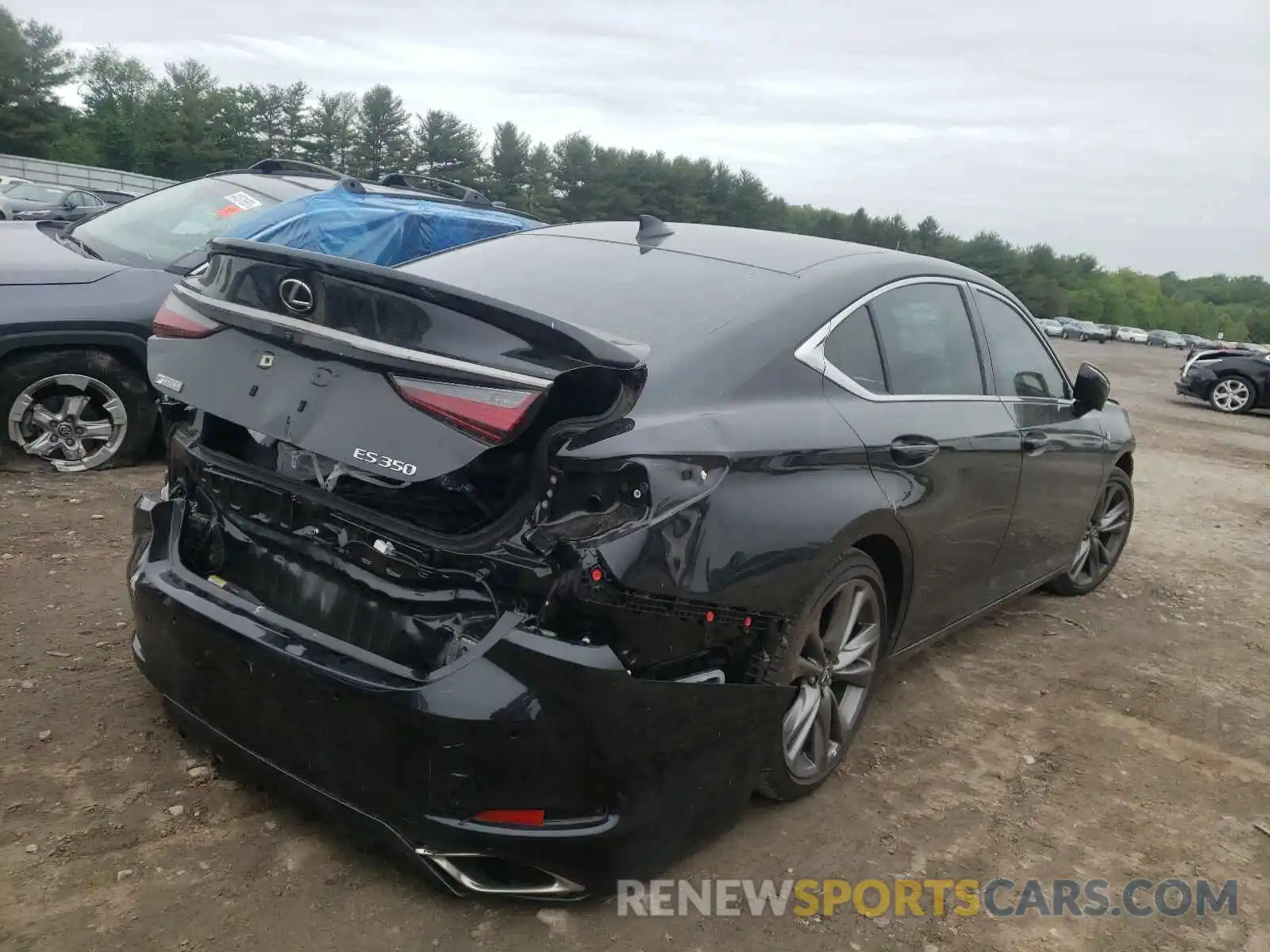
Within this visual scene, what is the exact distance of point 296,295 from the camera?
2375 millimetres

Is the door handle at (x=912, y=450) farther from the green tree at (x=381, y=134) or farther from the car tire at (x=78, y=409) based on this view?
→ the green tree at (x=381, y=134)

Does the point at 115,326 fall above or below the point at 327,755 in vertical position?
above

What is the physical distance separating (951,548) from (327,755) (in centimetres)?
213

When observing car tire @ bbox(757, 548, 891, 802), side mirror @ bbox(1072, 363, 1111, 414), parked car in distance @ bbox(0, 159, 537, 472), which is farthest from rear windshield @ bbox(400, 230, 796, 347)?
parked car in distance @ bbox(0, 159, 537, 472)

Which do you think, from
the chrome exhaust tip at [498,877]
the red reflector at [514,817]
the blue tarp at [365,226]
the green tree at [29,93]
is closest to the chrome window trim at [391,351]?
the red reflector at [514,817]

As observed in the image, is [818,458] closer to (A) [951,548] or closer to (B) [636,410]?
(B) [636,410]

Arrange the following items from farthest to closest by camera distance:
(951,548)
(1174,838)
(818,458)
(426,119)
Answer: (426,119), (951,548), (1174,838), (818,458)

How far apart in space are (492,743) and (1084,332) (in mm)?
80000

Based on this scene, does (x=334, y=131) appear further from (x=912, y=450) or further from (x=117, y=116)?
(x=912, y=450)

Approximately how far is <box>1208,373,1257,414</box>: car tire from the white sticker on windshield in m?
16.8

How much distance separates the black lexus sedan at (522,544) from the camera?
2.13 m

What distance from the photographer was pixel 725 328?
8.68 feet

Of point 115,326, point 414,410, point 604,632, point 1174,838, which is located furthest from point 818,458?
point 115,326

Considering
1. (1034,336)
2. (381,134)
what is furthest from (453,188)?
(381,134)
